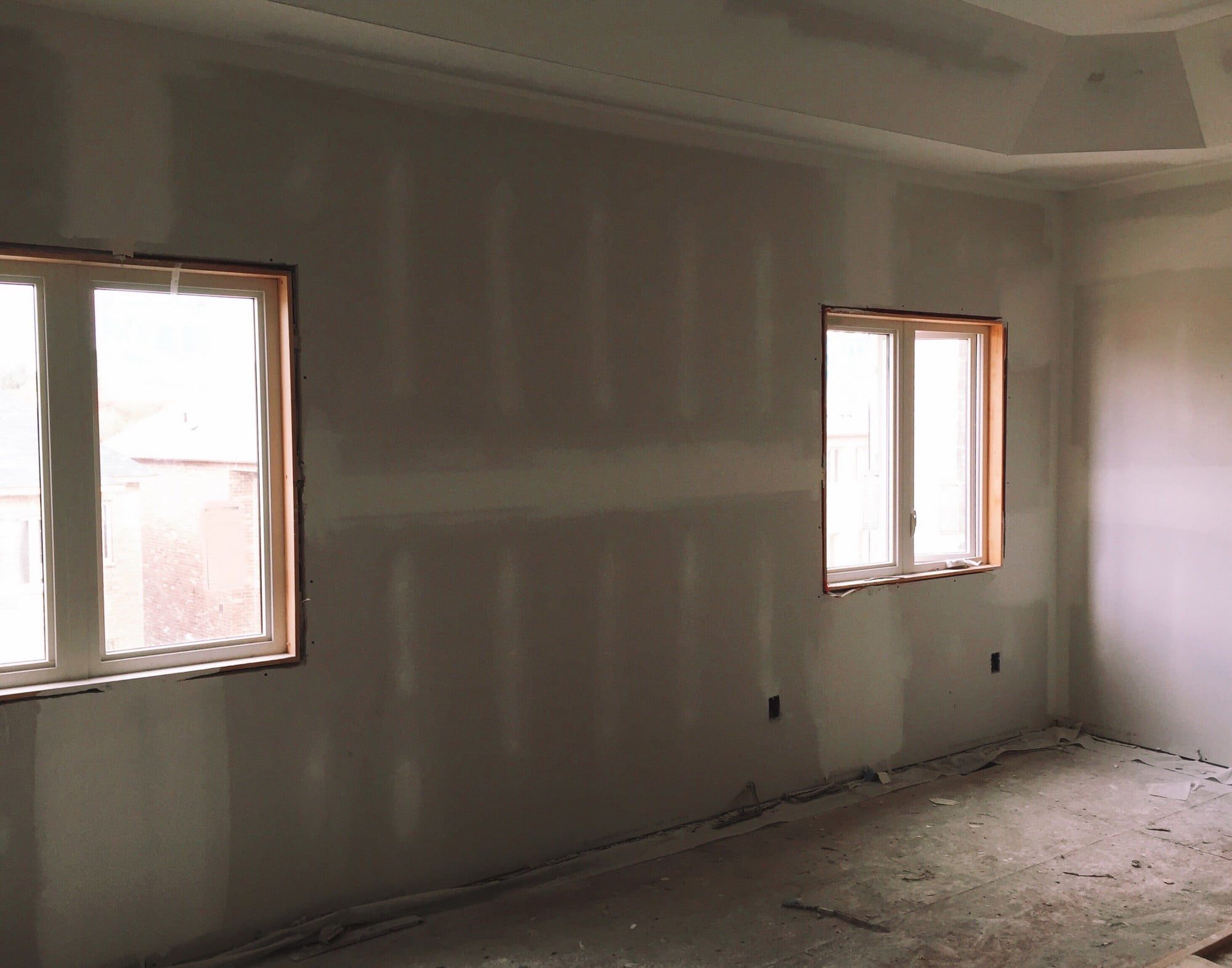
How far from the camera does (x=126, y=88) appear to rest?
8.99ft

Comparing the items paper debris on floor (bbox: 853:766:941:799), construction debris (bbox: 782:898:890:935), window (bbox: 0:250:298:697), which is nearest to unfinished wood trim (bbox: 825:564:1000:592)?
paper debris on floor (bbox: 853:766:941:799)

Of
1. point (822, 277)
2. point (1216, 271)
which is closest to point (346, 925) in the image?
point (822, 277)

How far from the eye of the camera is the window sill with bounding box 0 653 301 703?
8.82ft

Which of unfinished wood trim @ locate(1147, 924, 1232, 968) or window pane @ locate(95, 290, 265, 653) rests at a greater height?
window pane @ locate(95, 290, 265, 653)

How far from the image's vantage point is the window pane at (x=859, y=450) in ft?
14.4

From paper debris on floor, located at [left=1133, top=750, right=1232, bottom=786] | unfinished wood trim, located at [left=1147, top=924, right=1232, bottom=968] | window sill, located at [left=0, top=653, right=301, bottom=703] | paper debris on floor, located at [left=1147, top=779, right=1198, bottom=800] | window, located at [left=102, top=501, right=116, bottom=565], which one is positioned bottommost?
paper debris on floor, located at [left=1147, top=779, right=1198, bottom=800]

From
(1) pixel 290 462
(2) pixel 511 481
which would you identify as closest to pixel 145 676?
(1) pixel 290 462

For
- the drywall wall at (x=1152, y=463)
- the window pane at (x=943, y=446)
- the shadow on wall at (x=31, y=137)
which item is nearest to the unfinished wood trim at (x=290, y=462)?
the shadow on wall at (x=31, y=137)

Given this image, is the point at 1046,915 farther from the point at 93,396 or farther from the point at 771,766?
the point at 93,396

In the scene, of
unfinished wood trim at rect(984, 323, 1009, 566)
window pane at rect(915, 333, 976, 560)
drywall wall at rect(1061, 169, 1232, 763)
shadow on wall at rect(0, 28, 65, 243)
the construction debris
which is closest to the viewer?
shadow on wall at rect(0, 28, 65, 243)

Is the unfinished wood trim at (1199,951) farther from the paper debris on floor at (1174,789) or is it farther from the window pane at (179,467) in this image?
the window pane at (179,467)

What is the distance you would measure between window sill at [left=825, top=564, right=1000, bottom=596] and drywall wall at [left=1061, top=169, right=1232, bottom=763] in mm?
650

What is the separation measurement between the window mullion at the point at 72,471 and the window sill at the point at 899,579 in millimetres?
2806

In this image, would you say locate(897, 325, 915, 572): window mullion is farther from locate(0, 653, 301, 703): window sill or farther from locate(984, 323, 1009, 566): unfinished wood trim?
locate(0, 653, 301, 703): window sill
